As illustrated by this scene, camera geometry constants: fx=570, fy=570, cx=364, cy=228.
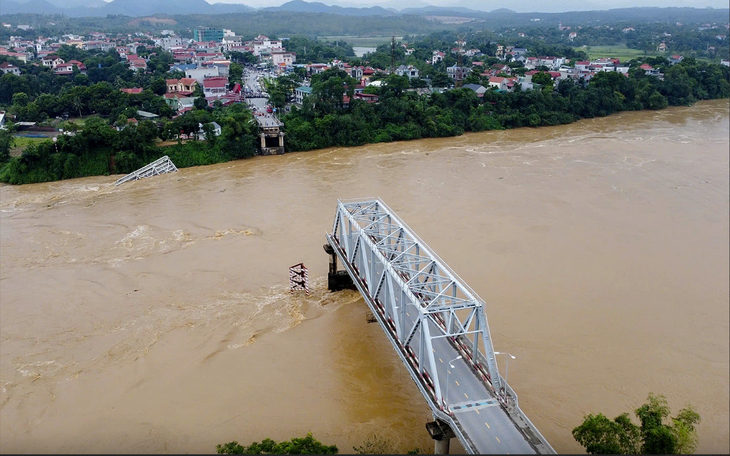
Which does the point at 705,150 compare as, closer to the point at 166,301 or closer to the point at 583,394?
the point at 583,394

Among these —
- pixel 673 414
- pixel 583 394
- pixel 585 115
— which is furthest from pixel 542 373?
pixel 585 115

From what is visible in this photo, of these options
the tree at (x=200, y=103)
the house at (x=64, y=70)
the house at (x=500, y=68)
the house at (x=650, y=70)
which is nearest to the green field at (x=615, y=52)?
the house at (x=650, y=70)

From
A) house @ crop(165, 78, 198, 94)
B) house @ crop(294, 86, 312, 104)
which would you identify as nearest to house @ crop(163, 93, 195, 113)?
house @ crop(165, 78, 198, 94)

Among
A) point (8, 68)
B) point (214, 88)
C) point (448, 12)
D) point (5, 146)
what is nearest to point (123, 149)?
point (5, 146)

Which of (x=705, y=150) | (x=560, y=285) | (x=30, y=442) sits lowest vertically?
(x=30, y=442)

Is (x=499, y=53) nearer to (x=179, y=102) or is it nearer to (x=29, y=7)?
(x=179, y=102)

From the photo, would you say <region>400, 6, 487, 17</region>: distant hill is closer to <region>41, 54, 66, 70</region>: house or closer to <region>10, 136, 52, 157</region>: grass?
<region>41, 54, 66, 70</region>: house
